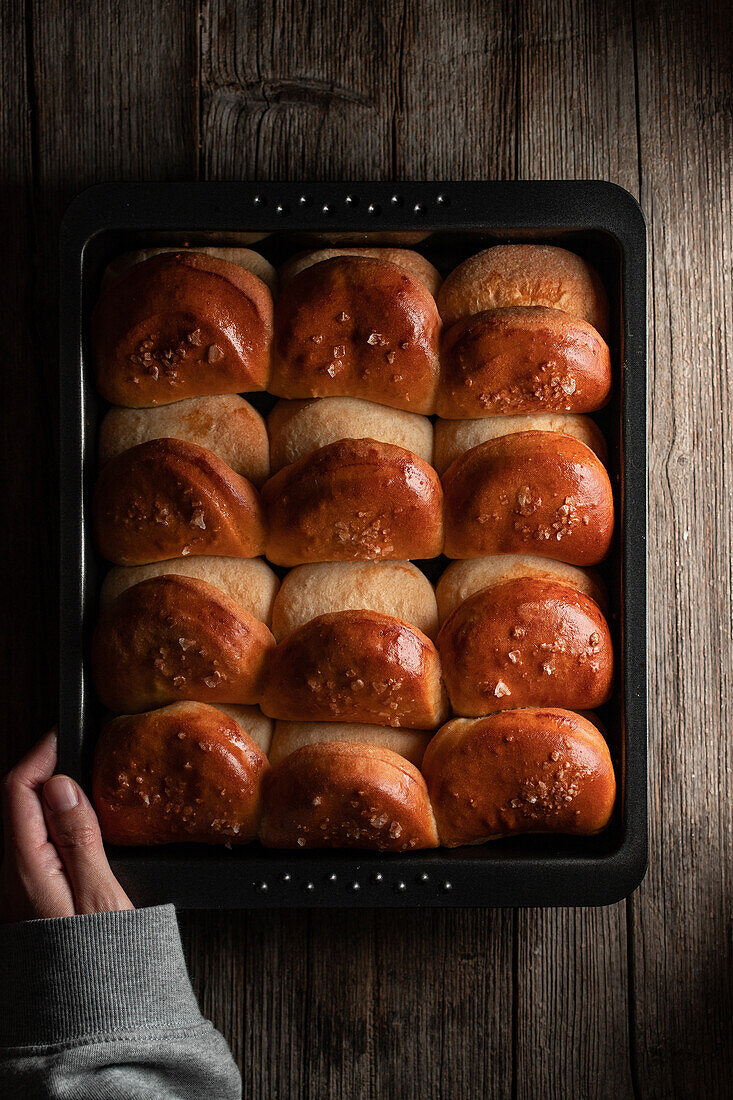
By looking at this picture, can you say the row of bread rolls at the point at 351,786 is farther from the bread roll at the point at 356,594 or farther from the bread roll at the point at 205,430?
the bread roll at the point at 205,430

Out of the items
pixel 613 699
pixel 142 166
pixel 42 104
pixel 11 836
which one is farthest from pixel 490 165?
pixel 11 836

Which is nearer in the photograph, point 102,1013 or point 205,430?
point 102,1013

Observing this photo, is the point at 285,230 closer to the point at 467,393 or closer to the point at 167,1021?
the point at 467,393

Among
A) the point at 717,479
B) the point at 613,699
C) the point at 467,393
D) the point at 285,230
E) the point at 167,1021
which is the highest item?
the point at 285,230

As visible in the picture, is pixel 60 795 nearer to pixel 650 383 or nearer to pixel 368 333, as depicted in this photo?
pixel 368 333

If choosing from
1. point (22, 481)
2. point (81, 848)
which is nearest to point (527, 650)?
point (81, 848)
